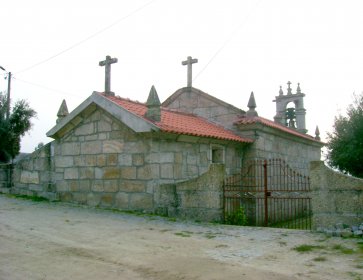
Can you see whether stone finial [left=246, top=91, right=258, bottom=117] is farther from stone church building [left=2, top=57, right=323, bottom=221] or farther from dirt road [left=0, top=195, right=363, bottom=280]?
A: dirt road [left=0, top=195, right=363, bottom=280]

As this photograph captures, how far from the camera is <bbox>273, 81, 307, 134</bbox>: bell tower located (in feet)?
64.1

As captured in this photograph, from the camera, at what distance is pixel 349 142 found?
1789 centimetres

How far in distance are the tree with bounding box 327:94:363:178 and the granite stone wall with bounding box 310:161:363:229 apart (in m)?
10.7

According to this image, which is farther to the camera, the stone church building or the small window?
the small window

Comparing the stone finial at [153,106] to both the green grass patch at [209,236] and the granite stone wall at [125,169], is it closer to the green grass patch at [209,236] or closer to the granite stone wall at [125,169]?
the granite stone wall at [125,169]

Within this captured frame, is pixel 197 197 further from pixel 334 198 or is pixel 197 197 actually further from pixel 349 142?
pixel 349 142

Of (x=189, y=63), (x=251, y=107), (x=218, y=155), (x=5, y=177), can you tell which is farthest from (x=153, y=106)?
(x=5, y=177)

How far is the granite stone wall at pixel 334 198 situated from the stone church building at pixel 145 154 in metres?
2.14

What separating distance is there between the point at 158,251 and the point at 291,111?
1530 cm

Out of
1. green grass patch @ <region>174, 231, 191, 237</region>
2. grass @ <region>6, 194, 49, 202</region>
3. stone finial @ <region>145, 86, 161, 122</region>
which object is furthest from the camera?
grass @ <region>6, 194, 49, 202</region>

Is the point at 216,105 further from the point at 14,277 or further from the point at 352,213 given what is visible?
the point at 14,277

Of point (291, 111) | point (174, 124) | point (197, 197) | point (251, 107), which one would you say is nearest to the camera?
point (197, 197)

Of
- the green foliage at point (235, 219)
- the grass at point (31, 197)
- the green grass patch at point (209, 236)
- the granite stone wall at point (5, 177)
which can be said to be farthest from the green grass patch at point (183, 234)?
the granite stone wall at point (5, 177)

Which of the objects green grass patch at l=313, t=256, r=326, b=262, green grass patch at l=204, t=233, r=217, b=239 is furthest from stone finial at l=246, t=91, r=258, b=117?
green grass patch at l=313, t=256, r=326, b=262
